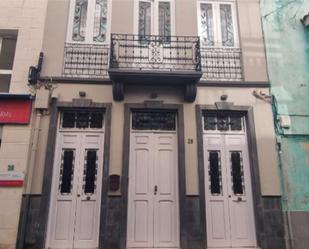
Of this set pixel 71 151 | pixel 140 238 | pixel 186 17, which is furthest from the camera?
pixel 186 17

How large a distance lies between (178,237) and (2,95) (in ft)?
16.2

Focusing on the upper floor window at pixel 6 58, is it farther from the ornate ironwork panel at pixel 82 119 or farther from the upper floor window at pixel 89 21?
the ornate ironwork panel at pixel 82 119

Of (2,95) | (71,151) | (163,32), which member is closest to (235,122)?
(163,32)

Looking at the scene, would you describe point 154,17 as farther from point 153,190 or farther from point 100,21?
point 153,190

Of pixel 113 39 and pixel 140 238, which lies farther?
pixel 113 39

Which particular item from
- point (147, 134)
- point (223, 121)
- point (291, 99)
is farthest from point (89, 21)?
point (291, 99)

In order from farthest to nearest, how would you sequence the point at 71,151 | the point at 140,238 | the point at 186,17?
1. the point at 186,17
2. the point at 71,151
3. the point at 140,238

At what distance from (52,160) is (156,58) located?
3407mm

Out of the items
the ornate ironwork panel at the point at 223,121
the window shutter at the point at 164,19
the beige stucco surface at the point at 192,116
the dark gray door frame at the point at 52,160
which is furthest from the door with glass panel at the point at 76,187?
the window shutter at the point at 164,19

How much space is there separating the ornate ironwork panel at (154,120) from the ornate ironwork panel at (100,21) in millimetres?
2142

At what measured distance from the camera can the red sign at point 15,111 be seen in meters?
6.73

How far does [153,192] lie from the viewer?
22.2 ft

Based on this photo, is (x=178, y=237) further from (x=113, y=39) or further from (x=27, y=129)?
(x=113, y=39)

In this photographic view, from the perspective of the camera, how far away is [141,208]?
6.68 m
